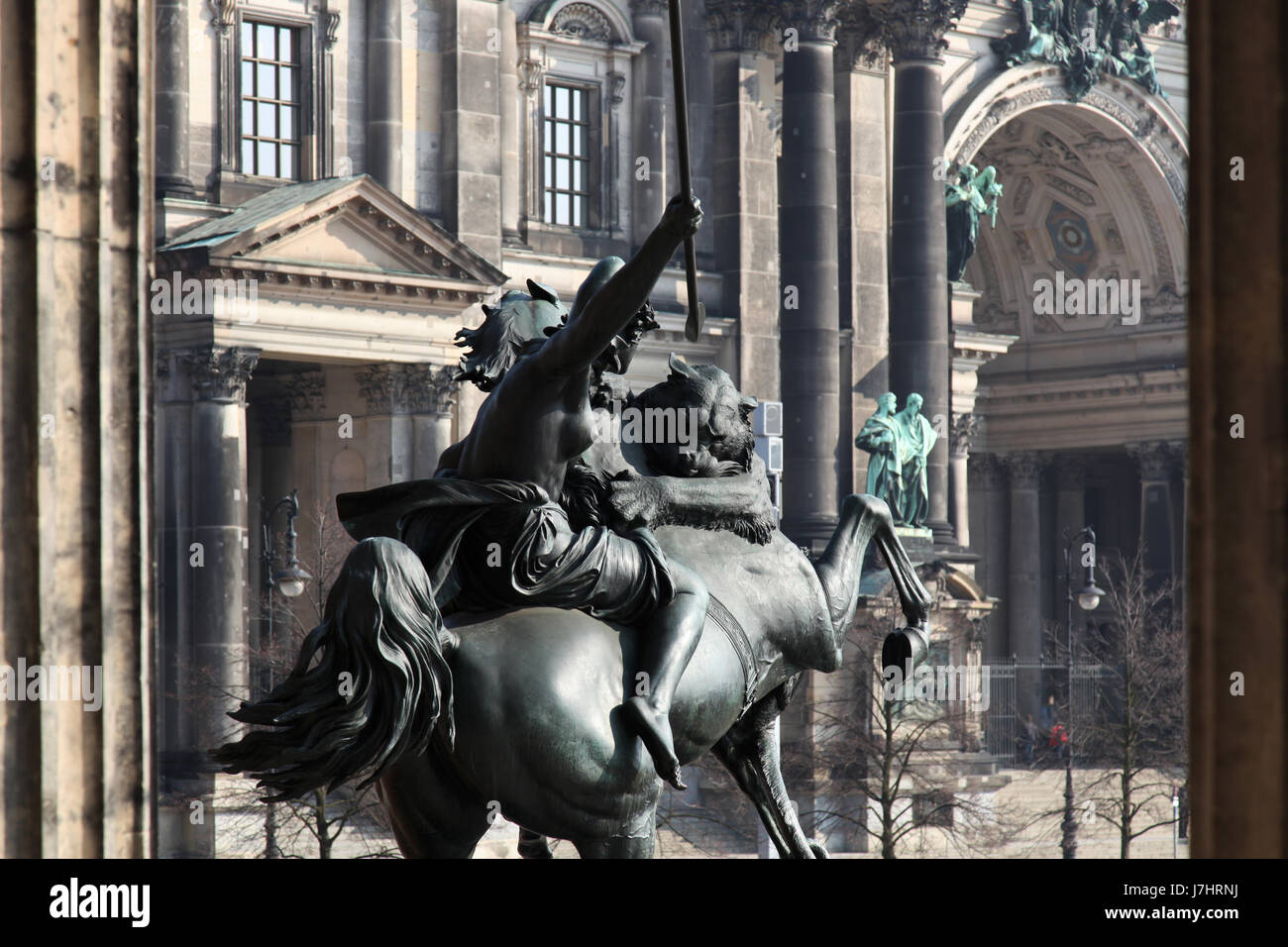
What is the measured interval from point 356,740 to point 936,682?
4695 cm

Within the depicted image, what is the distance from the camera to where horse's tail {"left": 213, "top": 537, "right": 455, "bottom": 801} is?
831 cm

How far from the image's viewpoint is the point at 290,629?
42.0 m

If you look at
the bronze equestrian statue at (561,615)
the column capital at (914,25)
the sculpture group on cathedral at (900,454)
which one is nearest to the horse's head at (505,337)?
the bronze equestrian statue at (561,615)

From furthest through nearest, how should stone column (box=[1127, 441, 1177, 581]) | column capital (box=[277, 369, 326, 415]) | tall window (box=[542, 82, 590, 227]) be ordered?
stone column (box=[1127, 441, 1177, 581])
tall window (box=[542, 82, 590, 227])
column capital (box=[277, 369, 326, 415])

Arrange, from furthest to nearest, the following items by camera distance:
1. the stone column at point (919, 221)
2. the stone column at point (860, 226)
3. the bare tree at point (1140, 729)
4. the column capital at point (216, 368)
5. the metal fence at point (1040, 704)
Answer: the stone column at point (919, 221), the stone column at point (860, 226), the metal fence at point (1040, 704), the column capital at point (216, 368), the bare tree at point (1140, 729)

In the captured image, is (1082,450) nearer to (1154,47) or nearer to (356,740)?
(1154,47)

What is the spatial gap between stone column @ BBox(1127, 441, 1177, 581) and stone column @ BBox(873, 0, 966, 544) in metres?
15.8

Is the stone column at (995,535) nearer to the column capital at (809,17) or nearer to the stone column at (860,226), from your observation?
the stone column at (860,226)

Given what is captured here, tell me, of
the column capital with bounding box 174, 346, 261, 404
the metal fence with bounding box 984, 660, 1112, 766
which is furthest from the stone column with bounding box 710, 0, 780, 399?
the column capital with bounding box 174, 346, 261, 404

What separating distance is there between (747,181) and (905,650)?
4791 cm

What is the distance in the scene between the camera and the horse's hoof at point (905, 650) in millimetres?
9812

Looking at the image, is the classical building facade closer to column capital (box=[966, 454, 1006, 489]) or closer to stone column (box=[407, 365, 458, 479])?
stone column (box=[407, 365, 458, 479])

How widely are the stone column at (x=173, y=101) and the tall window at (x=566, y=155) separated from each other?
1029cm
